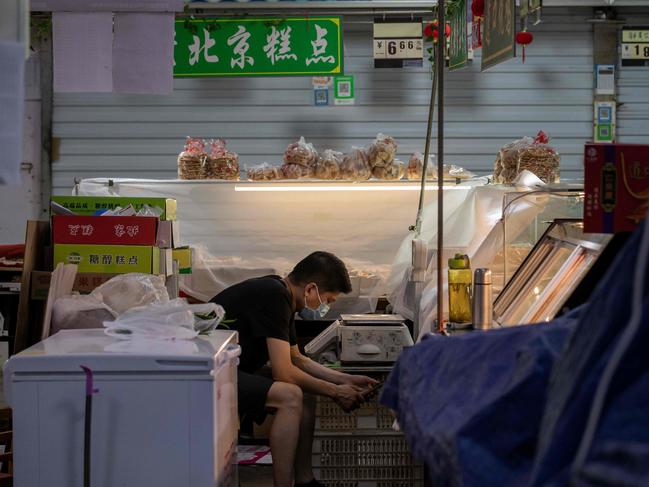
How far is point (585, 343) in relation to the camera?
1379 mm

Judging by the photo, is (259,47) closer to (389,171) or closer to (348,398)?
(389,171)

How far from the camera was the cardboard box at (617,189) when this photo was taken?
2.84m

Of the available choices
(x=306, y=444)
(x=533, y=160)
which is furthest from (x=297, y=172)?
(x=306, y=444)

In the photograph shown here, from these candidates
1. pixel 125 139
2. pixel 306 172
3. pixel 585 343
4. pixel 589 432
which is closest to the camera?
pixel 589 432

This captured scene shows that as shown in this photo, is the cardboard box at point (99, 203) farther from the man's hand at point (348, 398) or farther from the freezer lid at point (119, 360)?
the freezer lid at point (119, 360)

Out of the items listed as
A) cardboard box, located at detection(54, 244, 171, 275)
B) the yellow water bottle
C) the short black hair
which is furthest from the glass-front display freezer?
cardboard box, located at detection(54, 244, 171, 275)

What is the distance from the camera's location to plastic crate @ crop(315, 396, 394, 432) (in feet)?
17.4

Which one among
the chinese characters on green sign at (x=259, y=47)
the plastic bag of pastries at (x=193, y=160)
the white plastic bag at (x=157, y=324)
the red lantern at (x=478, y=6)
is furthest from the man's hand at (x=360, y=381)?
the chinese characters on green sign at (x=259, y=47)

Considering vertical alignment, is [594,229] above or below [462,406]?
above

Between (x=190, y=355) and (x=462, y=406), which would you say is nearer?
(x=462, y=406)

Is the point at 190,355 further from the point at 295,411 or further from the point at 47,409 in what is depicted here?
the point at 295,411

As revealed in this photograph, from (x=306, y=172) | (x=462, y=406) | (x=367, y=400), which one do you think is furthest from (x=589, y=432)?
(x=306, y=172)

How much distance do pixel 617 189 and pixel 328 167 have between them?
4.85m

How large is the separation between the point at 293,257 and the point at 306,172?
81 cm
